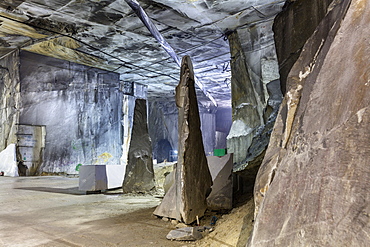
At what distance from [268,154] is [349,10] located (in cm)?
102

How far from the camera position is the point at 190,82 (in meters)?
4.60

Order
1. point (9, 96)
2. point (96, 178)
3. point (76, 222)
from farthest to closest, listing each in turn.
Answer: point (9, 96), point (96, 178), point (76, 222)

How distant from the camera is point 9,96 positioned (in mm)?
12008

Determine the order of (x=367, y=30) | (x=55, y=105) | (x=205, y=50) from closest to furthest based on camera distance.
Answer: (x=367, y=30) < (x=205, y=50) < (x=55, y=105)

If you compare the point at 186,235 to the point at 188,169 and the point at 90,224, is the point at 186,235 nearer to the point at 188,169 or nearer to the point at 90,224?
the point at 188,169

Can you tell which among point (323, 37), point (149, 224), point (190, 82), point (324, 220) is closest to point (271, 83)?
point (190, 82)

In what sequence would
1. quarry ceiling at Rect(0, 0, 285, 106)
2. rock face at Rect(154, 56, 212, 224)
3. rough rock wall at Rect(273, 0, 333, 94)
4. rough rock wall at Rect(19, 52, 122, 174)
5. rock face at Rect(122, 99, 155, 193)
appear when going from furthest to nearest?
rough rock wall at Rect(19, 52, 122, 174) → quarry ceiling at Rect(0, 0, 285, 106) → rock face at Rect(122, 99, 155, 193) → rough rock wall at Rect(273, 0, 333, 94) → rock face at Rect(154, 56, 212, 224)

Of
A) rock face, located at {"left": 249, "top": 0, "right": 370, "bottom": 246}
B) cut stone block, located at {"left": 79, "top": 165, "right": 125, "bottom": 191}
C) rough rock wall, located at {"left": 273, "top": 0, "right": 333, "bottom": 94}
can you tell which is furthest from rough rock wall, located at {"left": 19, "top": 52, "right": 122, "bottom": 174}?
rock face, located at {"left": 249, "top": 0, "right": 370, "bottom": 246}

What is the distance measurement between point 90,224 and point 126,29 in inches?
284

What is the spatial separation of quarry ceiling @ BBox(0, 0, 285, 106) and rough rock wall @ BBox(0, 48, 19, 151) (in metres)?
0.87

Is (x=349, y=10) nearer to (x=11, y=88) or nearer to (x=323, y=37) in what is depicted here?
(x=323, y=37)

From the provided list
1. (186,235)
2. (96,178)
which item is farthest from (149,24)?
(186,235)

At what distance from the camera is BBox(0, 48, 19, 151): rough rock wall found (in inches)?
460

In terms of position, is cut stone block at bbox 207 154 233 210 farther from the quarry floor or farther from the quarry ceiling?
the quarry ceiling
